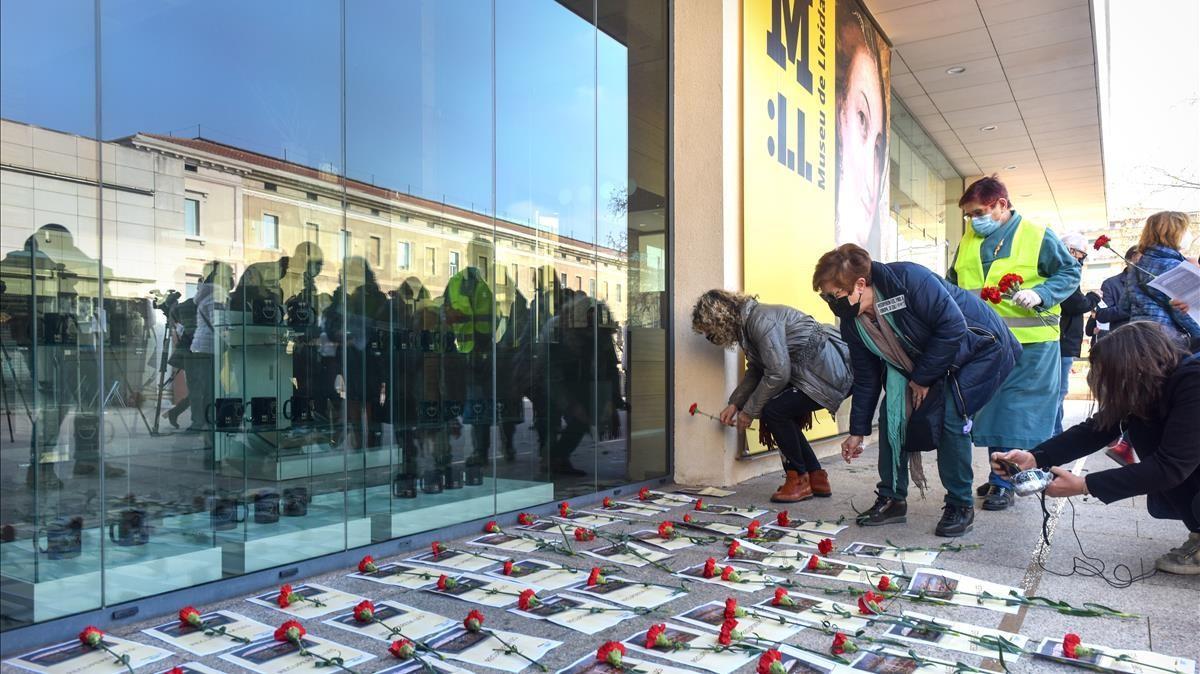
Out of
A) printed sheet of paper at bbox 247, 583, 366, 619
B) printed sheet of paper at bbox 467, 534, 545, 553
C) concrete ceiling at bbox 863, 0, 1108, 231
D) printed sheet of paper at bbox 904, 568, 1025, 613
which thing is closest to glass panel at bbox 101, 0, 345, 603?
printed sheet of paper at bbox 247, 583, 366, 619

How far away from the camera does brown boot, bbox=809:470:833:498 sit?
15.7 ft

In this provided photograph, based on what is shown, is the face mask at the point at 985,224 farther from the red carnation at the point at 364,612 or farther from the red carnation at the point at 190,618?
the red carnation at the point at 190,618

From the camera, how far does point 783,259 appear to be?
240 inches

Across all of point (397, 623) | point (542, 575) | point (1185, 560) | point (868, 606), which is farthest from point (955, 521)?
point (397, 623)

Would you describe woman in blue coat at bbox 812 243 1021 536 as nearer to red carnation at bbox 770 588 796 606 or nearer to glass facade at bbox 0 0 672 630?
red carnation at bbox 770 588 796 606

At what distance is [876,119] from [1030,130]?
5574mm

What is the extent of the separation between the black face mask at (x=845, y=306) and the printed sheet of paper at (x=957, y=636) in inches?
65.9

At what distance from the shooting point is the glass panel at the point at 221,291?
2760 mm

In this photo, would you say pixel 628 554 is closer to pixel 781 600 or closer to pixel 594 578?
pixel 594 578

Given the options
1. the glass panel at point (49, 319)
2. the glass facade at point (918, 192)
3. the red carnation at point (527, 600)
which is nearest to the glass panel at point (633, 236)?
the red carnation at point (527, 600)

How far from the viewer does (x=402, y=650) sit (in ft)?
7.11

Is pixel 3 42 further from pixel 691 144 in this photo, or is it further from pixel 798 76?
pixel 798 76

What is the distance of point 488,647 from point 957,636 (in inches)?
53.8

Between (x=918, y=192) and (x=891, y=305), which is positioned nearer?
(x=891, y=305)
